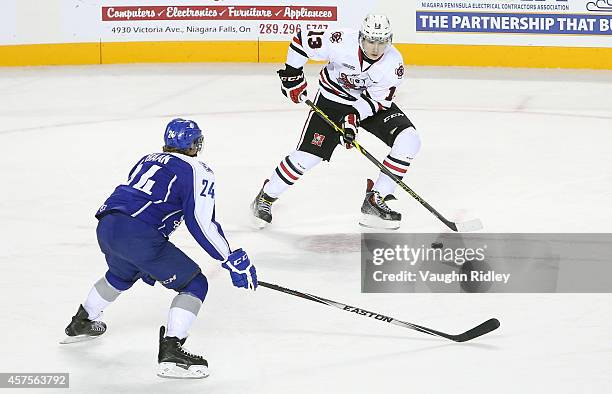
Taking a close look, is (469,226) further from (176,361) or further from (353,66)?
(176,361)

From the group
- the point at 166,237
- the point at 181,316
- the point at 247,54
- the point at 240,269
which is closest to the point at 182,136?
the point at 166,237

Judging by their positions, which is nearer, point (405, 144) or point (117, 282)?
point (117, 282)

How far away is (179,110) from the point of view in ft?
26.5

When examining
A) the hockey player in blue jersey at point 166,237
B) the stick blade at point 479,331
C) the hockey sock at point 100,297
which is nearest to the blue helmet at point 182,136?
the hockey player in blue jersey at point 166,237

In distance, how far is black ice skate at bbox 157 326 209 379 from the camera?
3.21 m

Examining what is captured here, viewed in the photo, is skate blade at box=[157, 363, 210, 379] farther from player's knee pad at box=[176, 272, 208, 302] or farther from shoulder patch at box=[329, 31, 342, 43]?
shoulder patch at box=[329, 31, 342, 43]

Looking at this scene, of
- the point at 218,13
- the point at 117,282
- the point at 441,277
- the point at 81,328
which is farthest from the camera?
the point at 218,13

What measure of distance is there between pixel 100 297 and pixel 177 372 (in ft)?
1.50

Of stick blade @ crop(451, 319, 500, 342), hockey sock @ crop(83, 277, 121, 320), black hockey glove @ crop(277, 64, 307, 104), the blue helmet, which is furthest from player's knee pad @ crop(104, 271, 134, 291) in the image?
black hockey glove @ crop(277, 64, 307, 104)

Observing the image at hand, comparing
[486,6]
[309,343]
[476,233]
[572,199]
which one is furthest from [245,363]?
[486,6]

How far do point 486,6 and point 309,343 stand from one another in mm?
6593

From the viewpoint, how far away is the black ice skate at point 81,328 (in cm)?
355

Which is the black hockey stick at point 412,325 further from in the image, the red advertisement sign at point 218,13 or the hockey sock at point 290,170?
the red advertisement sign at point 218,13

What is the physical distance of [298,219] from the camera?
5.29 m
